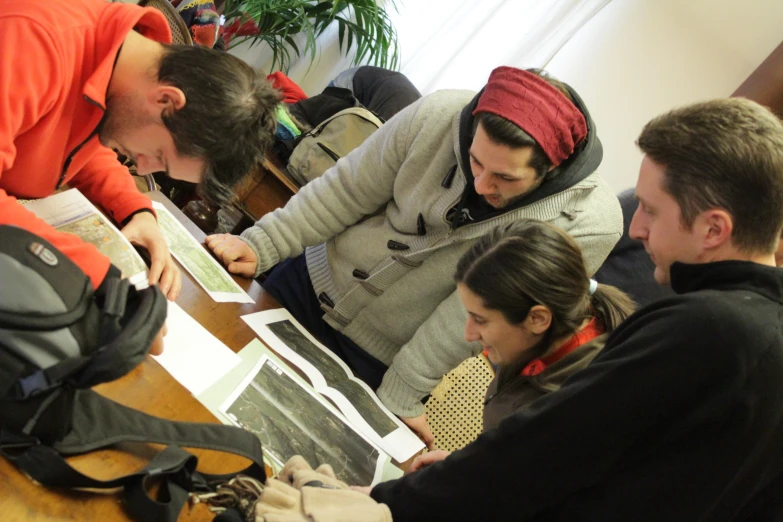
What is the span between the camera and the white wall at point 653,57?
2.89 meters

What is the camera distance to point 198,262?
1.41m

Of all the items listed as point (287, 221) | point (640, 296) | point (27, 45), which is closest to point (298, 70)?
point (287, 221)

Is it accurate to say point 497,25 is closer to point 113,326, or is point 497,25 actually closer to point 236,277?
point 236,277

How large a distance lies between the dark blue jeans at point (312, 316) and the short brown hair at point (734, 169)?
0.96 meters

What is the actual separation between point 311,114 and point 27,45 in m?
2.06

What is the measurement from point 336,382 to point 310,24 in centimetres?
254

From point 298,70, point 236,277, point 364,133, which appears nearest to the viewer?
point 236,277

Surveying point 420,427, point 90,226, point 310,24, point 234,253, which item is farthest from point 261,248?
point 310,24

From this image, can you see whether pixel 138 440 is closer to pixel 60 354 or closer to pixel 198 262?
pixel 60 354

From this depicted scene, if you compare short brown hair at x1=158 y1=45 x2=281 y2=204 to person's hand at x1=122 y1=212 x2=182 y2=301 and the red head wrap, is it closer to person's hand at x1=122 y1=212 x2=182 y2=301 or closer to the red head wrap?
person's hand at x1=122 y1=212 x2=182 y2=301

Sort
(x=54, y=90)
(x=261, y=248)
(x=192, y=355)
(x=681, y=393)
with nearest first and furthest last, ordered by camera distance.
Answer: (x=681, y=393), (x=54, y=90), (x=192, y=355), (x=261, y=248)

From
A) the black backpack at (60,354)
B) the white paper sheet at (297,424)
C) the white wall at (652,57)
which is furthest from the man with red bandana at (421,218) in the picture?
the white wall at (652,57)

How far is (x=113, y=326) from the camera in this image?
0.70 m

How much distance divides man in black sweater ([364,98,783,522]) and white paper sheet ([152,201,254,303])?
0.63m
